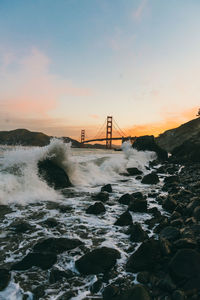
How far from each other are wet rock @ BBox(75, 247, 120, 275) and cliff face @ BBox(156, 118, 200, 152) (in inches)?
2370

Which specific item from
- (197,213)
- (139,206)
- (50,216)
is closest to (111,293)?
(197,213)

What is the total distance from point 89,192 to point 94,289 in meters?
4.92

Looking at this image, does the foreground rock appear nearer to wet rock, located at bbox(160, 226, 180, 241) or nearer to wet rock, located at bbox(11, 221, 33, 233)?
wet rock, located at bbox(160, 226, 180, 241)

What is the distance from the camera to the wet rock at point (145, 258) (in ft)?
8.84

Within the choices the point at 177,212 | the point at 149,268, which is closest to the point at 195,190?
the point at 177,212

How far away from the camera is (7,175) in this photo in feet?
22.0

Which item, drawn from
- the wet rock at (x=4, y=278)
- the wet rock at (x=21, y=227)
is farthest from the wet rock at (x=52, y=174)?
the wet rock at (x=4, y=278)

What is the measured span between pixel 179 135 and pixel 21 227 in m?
65.6

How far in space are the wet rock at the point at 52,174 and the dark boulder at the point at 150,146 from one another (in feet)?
61.8

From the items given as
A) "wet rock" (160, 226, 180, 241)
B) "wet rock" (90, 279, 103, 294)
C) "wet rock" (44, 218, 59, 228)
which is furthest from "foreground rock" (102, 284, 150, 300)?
"wet rock" (44, 218, 59, 228)

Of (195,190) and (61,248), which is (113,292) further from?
(195,190)

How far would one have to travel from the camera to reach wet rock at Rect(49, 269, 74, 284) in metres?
2.55

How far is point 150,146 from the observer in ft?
85.5

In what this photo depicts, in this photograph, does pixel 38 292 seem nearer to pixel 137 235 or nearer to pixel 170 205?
pixel 137 235
